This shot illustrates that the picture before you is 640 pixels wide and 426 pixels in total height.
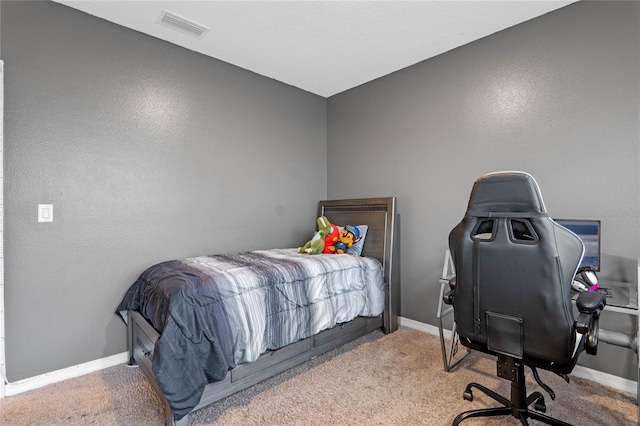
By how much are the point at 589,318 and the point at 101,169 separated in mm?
3092

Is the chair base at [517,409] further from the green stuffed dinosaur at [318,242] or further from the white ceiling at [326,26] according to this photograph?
the white ceiling at [326,26]

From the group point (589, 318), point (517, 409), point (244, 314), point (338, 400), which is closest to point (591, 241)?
point (589, 318)

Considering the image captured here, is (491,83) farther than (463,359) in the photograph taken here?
Yes

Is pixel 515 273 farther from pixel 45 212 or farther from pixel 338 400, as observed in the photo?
pixel 45 212

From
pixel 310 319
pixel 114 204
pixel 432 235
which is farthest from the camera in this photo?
pixel 432 235

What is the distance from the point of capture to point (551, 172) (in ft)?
7.90

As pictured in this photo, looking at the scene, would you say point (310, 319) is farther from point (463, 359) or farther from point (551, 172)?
point (551, 172)

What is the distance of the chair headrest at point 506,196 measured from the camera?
1454 millimetres

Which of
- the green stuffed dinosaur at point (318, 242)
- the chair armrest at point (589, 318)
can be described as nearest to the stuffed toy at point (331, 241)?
the green stuffed dinosaur at point (318, 242)

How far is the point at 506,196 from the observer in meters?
1.52

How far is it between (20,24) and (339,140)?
288cm

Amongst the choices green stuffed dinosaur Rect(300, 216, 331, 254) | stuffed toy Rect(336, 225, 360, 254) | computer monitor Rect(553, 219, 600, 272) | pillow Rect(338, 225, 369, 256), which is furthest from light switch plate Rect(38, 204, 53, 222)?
computer monitor Rect(553, 219, 600, 272)

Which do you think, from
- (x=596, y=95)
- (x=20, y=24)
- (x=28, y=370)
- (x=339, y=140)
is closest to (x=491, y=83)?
(x=596, y=95)

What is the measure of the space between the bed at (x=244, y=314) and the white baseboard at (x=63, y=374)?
0.15 metres
